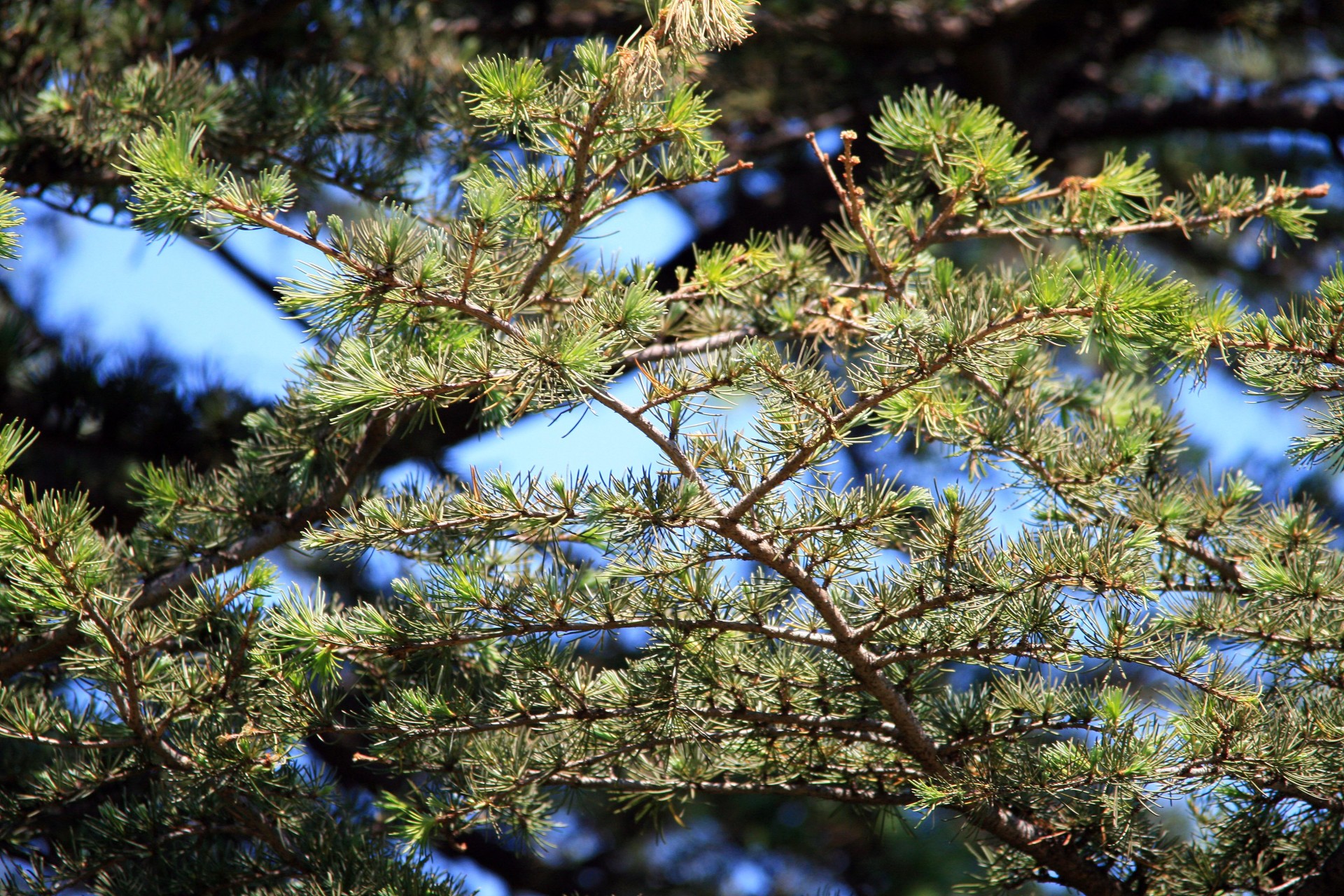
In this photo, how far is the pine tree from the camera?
2.79ft

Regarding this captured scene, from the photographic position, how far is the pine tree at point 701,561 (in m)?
0.85

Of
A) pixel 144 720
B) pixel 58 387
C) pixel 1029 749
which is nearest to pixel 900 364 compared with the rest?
pixel 1029 749

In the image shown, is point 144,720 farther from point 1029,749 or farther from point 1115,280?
point 1115,280

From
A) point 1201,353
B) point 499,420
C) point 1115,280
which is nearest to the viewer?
point 1115,280

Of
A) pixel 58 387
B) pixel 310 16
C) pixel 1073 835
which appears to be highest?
pixel 310 16

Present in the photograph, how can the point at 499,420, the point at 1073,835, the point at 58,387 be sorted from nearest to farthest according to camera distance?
the point at 1073,835 < the point at 499,420 < the point at 58,387

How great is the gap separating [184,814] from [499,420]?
0.56 metres

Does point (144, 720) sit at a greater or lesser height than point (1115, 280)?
lesser

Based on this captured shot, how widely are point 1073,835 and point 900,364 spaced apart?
1.85 ft

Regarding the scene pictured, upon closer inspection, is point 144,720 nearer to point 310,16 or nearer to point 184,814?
point 184,814

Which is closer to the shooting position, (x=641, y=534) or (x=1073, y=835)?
(x=641, y=534)

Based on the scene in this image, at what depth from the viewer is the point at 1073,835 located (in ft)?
3.43

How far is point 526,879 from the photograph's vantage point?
2037 mm

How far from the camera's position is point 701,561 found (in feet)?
2.83
